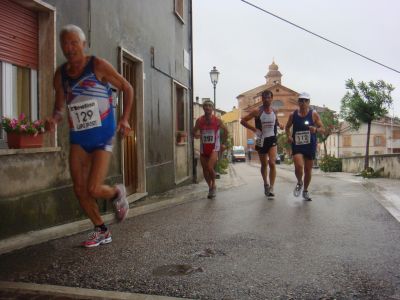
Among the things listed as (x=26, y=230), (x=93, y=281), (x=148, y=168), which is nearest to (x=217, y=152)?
(x=148, y=168)

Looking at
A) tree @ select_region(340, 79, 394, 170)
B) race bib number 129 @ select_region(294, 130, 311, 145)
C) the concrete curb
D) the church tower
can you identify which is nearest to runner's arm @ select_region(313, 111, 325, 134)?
race bib number 129 @ select_region(294, 130, 311, 145)

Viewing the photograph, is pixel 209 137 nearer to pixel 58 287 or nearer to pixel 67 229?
pixel 67 229

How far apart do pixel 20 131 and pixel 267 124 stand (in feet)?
15.9

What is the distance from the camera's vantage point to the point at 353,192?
370 inches

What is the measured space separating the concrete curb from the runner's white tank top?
5.79 m

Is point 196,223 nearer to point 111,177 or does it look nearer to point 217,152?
point 111,177

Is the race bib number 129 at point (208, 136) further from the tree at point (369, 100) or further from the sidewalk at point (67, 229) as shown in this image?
the tree at point (369, 100)

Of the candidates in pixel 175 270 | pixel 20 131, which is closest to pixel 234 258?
pixel 175 270

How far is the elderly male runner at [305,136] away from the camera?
798cm

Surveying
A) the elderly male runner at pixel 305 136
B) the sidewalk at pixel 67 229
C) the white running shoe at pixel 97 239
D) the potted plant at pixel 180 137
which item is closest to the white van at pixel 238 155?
the potted plant at pixel 180 137

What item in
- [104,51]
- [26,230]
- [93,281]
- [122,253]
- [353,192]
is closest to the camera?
[93,281]

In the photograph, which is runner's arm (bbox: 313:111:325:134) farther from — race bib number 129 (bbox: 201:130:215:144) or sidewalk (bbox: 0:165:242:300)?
sidewalk (bbox: 0:165:242:300)

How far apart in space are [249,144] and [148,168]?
84.2 metres

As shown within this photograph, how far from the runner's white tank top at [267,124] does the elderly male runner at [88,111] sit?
15.0ft
